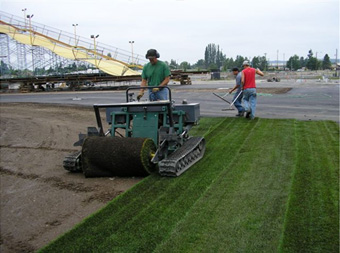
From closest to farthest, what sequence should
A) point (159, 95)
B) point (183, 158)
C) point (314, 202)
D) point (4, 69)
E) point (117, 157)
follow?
point (314, 202) < point (117, 157) < point (183, 158) < point (159, 95) < point (4, 69)

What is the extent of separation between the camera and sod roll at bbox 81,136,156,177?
5797 millimetres

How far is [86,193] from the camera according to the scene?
5375mm

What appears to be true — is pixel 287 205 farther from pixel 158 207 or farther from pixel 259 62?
pixel 259 62

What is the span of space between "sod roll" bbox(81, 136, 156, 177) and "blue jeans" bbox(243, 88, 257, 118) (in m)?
6.08

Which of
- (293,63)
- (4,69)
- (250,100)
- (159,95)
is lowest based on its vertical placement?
(250,100)

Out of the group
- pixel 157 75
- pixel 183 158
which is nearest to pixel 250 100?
pixel 157 75

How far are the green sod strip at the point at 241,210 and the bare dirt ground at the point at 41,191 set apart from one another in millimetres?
1334

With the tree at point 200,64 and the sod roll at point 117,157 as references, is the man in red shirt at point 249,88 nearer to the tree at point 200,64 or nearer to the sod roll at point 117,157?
the sod roll at point 117,157

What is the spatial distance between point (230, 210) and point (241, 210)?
5.1 inches

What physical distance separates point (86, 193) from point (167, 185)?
1159mm

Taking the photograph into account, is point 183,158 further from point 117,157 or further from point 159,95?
point 159,95

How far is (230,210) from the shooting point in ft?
14.7

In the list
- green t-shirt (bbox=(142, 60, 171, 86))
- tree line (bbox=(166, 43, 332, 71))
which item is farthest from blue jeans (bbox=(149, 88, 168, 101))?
tree line (bbox=(166, 43, 332, 71))

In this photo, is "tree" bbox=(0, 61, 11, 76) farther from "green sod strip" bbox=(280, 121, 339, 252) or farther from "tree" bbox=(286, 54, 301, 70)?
"tree" bbox=(286, 54, 301, 70)
